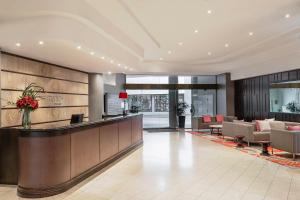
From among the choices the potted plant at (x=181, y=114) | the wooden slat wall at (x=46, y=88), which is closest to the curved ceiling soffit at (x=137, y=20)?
the wooden slat wall at (x=46, y=88)

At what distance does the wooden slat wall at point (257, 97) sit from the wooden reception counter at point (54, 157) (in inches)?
311

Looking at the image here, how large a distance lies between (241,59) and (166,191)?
8581 millimetres

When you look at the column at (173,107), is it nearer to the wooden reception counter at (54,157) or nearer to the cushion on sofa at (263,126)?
the cushion on sofa at (263,126)

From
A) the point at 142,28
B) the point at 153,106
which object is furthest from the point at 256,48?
the point at 153,106

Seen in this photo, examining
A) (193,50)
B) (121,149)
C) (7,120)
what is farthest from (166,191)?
(193,50)

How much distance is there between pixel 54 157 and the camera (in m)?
4.47

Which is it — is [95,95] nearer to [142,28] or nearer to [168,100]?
[142,28]

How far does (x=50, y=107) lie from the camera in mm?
7766

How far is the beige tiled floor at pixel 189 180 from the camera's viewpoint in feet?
14.3

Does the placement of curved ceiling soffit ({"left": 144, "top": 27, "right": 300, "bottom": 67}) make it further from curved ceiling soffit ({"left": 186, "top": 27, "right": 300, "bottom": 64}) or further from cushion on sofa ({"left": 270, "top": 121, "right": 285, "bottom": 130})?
cushion on sofa ({"left": 270, "top": 121, "right": 285, "bottom": 130})

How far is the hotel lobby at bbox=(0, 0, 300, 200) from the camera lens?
4.51m

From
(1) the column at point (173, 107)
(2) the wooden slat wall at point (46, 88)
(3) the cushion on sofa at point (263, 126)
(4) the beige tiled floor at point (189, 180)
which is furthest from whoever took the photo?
(1) the column at point (173, 107)

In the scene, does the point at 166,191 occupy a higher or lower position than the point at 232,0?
lower

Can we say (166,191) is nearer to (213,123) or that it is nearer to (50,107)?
(50,107)
